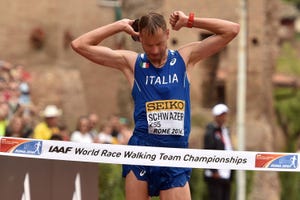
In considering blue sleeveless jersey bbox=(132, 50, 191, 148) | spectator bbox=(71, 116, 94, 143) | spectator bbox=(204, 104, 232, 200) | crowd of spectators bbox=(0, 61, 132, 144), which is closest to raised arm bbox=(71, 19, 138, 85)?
blue sleeveless jersey bbox=(132, 50, 191, 148)

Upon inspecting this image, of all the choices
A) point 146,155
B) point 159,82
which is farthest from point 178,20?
point 146,155

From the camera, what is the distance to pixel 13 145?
8547 mm

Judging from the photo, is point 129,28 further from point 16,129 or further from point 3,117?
point 3,117

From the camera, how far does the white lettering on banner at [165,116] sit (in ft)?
26.1

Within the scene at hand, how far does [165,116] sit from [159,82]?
241 mm

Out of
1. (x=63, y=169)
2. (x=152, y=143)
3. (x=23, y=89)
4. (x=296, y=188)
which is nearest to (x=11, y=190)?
(x=63, y=169)

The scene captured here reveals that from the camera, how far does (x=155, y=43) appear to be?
785 cm

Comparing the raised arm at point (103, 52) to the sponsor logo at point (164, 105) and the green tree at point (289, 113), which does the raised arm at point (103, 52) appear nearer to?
the sponsor logo at point (164, 105)

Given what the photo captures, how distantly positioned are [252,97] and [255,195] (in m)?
6.18

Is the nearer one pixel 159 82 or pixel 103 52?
pixel 159 82

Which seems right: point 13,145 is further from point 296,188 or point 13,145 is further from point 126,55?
point 296,188

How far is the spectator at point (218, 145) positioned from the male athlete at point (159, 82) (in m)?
5.80

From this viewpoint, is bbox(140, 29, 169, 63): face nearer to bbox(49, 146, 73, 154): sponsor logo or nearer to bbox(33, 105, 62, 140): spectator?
bbox(49, 146, 73, 154): sponsor logo

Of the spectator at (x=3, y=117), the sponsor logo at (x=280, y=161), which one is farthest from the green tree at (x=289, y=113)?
the sponsor logo at (x=280, y=161)
